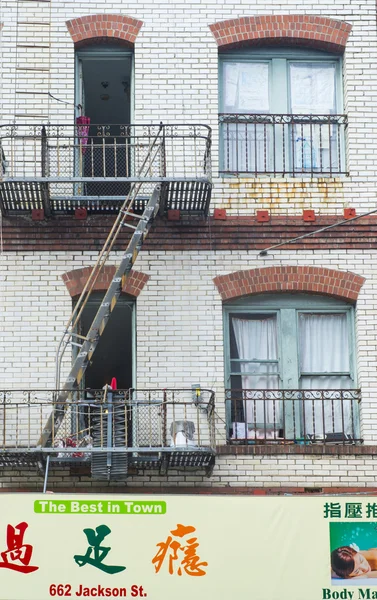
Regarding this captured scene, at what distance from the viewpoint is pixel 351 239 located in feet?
64.0

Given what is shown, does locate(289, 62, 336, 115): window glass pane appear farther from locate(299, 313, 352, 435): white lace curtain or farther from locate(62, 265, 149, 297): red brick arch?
locate(62, 265, 149, 297): red brick arch

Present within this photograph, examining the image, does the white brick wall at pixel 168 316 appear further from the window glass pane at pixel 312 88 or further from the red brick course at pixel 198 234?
the window glass pane at pixel 312 88

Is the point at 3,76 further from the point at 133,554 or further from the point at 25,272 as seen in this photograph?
the point at 133,554

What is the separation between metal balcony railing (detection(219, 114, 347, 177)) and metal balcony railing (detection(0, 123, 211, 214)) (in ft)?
1.86

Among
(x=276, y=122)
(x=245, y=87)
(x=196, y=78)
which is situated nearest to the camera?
(x=196, y=78)

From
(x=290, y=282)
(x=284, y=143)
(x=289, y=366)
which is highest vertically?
(x=284, y=143)

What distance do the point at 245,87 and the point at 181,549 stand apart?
685cm

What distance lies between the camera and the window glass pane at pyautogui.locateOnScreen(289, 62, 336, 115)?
2042 centimetres

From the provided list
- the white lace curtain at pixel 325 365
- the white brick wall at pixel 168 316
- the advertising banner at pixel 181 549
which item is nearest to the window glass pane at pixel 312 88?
the white brick wall at pixel 168 316

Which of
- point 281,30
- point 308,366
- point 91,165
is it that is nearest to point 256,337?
point 308,366

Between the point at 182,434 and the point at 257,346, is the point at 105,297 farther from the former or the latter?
the point at 257,346

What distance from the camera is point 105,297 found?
18234 mm

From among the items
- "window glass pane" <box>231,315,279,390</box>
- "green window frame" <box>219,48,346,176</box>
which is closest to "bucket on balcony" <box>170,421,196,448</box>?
"window glass pane" <box>231,315,279,390</box>

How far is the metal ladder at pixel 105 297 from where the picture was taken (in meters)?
18.0
